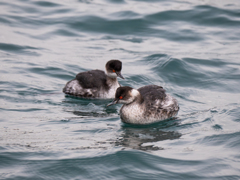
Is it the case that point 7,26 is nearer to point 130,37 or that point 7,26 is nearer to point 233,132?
point 130,37

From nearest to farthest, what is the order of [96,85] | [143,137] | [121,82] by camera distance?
[143,137] < [96,85] < [121,82]

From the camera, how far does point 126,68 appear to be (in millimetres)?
13414

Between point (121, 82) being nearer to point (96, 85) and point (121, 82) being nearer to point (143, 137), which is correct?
point (96, 85)

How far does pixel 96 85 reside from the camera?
11281mm

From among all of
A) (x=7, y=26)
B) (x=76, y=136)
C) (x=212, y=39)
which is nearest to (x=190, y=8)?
(x=212, y=39)

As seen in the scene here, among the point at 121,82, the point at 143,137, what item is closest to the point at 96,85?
the point at 121,82

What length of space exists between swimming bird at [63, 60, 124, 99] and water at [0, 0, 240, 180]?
0.80 ft

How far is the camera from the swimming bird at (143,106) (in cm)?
917

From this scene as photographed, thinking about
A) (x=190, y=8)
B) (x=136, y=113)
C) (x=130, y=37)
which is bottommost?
(x=136, y=113)

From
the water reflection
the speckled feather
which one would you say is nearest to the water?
the water reflection

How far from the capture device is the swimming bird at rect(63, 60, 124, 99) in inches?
441

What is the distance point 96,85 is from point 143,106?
7.70 ft

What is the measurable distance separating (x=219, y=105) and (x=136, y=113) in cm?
250

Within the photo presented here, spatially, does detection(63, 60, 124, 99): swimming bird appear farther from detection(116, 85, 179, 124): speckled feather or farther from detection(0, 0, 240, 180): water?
detection(116, 85, 179, 124): speckled feather
